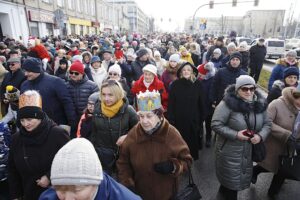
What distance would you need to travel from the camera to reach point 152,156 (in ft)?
8.26

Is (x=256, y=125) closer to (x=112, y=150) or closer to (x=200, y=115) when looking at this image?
(x=200, y=115)

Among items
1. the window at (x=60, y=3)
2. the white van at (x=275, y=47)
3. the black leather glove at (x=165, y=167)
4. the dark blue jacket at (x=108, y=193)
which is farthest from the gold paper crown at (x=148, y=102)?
the window at (x=60, y=3)

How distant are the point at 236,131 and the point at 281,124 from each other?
0.80m

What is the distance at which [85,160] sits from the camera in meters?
1.45

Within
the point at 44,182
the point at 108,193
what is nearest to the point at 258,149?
the point at 108,193

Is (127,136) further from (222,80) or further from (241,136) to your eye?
(222,80)

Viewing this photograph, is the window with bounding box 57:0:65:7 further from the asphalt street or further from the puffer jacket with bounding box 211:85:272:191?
the puffer jacket with bounding box 211:85:272:191

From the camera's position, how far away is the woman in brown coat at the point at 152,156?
8.22 ft

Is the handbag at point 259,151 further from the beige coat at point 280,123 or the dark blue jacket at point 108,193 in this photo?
the dark blue jacket at point 108,193

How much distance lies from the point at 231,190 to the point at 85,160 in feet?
8.65

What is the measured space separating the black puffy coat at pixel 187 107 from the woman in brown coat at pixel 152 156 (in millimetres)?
1830

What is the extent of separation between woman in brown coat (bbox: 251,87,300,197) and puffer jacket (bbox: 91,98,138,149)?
1.96 m

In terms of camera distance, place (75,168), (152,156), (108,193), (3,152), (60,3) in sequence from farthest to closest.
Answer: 1. (60,3)
2. (3,152)
3. (152,156)
4. (108,193)
5. (75,168)

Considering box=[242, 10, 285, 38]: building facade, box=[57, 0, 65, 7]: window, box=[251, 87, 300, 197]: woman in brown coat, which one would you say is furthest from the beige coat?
box=[242, 10, 285, 38]: building facade
